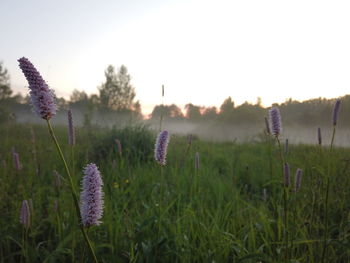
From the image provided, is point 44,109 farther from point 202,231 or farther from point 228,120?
point 228,120

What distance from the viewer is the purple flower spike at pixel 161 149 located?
1.81 m

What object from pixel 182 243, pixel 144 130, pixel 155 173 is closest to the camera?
pixel 182 243

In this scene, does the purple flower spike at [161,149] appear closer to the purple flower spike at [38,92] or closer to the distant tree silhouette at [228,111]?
the purple flower spike at [38,92]

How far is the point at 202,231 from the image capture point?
9.23ft

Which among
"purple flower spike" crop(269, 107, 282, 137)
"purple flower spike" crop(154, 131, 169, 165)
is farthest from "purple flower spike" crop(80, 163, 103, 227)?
"purple flower spike" crop(269, 107, 282, 137)

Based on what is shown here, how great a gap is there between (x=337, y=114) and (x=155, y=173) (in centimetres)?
362

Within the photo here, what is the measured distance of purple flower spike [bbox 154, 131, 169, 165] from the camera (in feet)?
5.95

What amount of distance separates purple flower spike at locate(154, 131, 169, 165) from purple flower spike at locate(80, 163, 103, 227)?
1.90ft

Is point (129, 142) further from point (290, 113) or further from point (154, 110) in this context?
point (154, 110)

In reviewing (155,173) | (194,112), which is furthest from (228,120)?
(155,173)

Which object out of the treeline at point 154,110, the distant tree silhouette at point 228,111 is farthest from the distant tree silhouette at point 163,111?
the distant tree silhouette at point 228,111

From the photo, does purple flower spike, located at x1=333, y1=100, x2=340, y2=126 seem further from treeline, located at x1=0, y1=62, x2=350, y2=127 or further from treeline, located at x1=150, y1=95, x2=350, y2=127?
treeline, located at x1=150, y1=95, x2=350, y2=127

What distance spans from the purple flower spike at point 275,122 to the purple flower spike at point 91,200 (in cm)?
123

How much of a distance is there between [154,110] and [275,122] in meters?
36.8
